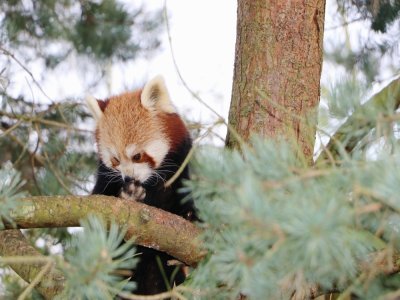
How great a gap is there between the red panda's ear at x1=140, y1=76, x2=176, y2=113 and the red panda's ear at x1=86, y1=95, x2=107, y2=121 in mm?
203

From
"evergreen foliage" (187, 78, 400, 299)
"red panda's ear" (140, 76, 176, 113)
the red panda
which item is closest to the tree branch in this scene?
the red panda

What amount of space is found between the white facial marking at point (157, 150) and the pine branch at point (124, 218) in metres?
0.88

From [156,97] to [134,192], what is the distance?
1.55 ft

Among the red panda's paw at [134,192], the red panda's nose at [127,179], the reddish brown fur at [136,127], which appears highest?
the reddish brown fur at [136,127]

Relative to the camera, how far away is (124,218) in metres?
2.14

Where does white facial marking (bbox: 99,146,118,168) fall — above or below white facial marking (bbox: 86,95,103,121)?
below

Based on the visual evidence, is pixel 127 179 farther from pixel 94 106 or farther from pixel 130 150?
Result: pixel 94 106

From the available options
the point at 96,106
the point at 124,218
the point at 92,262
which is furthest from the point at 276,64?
the point at 92,262

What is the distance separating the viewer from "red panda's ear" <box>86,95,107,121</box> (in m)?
3.29

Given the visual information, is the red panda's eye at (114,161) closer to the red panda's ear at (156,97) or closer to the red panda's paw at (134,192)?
the red panda's paw at (134,192)

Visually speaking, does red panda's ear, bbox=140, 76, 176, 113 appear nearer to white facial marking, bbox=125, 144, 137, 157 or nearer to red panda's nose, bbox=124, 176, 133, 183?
white facial marking, bbox=125, 144, 137, 157

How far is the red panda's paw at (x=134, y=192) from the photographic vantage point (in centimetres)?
307

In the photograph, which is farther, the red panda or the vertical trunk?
the red panda

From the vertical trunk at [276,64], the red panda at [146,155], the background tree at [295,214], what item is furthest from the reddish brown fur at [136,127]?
the background tree at [295,214]
